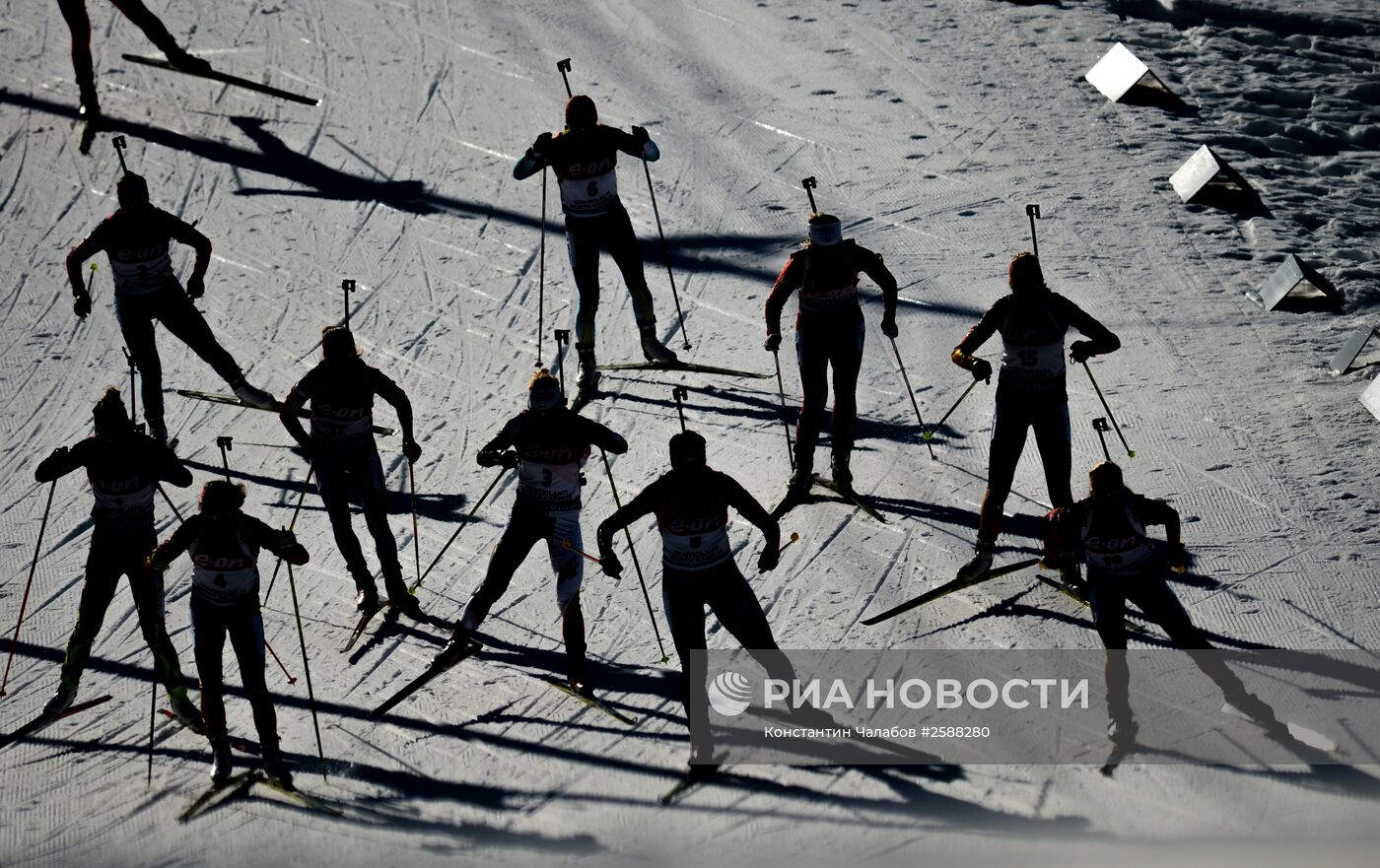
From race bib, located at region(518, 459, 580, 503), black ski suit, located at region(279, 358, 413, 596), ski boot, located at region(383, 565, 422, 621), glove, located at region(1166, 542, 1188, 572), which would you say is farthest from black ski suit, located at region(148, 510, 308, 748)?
glove, located at region(1166, 542, 1188, 572)

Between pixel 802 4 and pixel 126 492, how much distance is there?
41.4 feet

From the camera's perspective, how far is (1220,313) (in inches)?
582

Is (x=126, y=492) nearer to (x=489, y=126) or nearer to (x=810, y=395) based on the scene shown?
(x=810, y=395)

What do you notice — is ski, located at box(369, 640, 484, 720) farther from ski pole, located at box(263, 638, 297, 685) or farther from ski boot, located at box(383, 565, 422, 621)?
ski pole, located at box(263, 638, 297, 685)

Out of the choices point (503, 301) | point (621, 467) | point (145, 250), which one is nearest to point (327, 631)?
point (621, 467)

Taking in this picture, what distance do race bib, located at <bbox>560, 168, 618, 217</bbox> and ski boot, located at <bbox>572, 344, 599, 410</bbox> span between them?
48.1 inches

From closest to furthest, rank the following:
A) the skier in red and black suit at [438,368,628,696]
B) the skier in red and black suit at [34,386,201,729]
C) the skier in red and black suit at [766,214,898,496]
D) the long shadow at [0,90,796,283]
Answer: the skier in red and black suit at [438,368,628,696], the skier in red and black suit at [34,386,201,729], the skier in red and black suit at [766,214,898,496], the long shadow at [0,90,796,283]

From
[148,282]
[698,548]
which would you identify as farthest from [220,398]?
[698,548]

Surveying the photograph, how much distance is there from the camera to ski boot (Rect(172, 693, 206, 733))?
36.0 ft

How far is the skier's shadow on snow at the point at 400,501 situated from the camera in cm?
1322

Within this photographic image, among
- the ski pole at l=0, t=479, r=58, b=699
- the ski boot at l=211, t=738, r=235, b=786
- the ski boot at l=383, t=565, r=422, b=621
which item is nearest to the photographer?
the ski boot at l=211, t=738, r=235, b=786

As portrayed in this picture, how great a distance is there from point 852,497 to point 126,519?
16.1 ft

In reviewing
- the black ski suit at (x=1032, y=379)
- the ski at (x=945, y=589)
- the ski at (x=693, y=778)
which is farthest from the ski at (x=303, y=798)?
the black ski suit at (x=1032, y=379)

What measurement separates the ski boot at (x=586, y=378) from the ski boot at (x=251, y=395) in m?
2.58
